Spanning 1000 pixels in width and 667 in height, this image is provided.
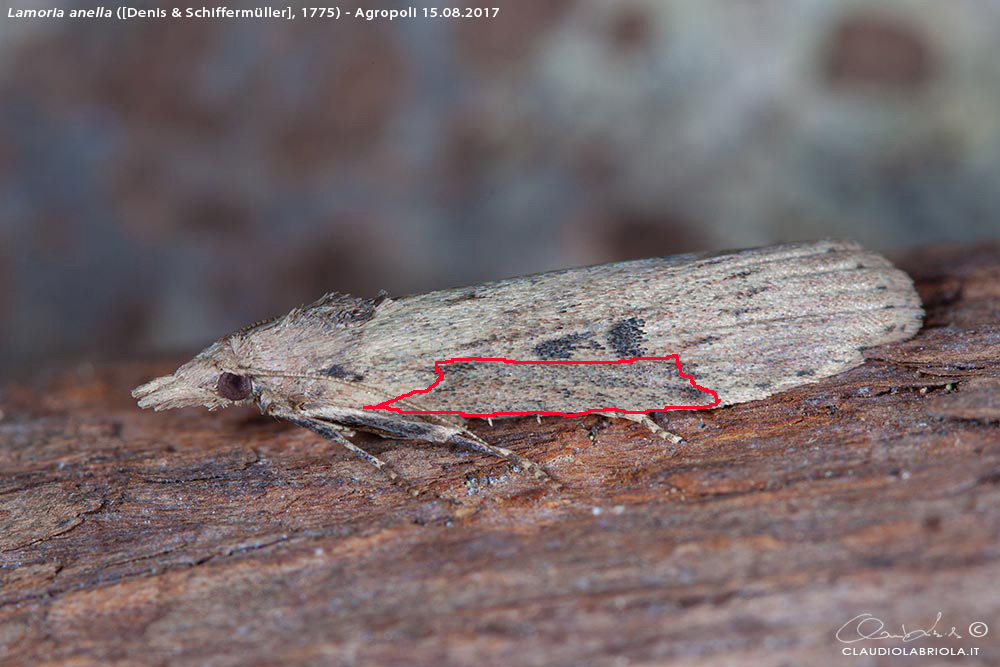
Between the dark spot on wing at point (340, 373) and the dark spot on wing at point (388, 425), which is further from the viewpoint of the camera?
the dark spot on wing at point (340, 373)

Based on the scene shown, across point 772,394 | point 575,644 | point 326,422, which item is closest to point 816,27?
point 772,394

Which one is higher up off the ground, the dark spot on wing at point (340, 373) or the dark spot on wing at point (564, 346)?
the dark spot on wing at point (564, 346)

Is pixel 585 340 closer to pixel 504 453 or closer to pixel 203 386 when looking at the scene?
pixel 504 453

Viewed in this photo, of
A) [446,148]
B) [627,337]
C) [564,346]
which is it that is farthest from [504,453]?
[446,148]

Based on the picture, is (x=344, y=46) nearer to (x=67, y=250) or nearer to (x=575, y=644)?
(x=67, y=250)

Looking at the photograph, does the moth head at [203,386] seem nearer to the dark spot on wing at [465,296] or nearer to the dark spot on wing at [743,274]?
the dark spot on wing at [465,296]

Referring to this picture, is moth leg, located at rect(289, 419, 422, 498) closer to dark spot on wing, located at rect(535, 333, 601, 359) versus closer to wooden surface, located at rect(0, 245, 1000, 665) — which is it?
wooden surface, located at rect(0, 245, 1000, 665)

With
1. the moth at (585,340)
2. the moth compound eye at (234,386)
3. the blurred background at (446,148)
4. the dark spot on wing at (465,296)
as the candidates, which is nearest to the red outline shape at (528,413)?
the moth at (585,340)
